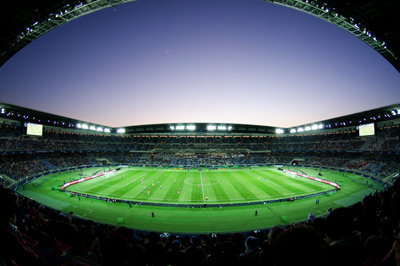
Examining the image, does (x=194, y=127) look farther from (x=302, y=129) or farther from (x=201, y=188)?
(x=302, y=129)

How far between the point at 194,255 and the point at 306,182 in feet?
149

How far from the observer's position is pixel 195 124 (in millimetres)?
90188

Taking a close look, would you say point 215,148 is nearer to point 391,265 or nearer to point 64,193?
point 64,193

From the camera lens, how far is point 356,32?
49.9 feet

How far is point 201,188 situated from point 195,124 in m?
56.0

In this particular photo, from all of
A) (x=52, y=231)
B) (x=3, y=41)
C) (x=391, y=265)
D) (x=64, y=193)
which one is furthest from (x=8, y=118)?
(x=391, y=265)

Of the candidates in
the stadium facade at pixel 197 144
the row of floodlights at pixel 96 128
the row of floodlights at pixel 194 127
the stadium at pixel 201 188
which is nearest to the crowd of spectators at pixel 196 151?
the stadium facade at pixel 197 144

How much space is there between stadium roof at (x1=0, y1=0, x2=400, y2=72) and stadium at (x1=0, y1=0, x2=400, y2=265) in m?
0.12

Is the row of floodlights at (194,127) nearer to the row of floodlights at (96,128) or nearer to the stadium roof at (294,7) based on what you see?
the row of floodlights at (96,128)

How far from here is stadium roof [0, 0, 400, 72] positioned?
11.6m

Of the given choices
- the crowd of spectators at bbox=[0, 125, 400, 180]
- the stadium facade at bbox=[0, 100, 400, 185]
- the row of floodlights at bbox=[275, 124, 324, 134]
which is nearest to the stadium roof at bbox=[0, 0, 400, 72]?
the stadium facade at bbox=[0, 100, 400, 185]

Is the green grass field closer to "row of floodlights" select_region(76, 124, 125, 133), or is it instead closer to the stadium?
the stadium

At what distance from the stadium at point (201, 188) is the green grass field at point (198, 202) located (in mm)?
194

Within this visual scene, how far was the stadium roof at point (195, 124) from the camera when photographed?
158 ft
